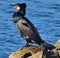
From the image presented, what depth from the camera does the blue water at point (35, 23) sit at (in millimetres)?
17980

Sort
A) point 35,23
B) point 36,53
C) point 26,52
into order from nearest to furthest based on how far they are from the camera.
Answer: point 36,53
point 26,52
point 35,23

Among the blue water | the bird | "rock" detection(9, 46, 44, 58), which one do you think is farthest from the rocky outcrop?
the blue water

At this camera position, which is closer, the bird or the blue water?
the bird

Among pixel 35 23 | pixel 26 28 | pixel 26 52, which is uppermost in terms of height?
pixel 26 28

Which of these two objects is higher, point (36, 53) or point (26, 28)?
point (26, 28)

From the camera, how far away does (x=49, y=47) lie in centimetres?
1188

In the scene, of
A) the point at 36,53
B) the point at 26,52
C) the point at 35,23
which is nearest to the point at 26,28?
the point at 26,52

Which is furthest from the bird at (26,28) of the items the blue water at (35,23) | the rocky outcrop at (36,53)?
the blue water at (35,23)

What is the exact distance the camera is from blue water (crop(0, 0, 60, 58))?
708 inches

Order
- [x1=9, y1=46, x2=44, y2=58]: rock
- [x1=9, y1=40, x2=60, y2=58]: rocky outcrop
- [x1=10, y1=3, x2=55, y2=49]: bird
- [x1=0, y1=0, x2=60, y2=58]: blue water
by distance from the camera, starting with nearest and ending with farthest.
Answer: [x1=9, y1=40, x2=60, y2=58]: rocky outcrop, [x1=9, y1=46, x2=44, y2=58]: rock, [x1=10, y1=3, x2=55, y2=49]: bird, [x1=0, y1=0, x2=60, y2=58]: blue water

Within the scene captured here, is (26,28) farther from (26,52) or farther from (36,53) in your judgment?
(36,53)

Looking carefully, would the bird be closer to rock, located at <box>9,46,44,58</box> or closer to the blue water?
rock, located at <box>9,46,44,58</box>

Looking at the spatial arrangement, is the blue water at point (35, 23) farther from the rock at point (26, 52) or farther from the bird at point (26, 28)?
the rock at point (26, 52)

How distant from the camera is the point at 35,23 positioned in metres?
20.7
